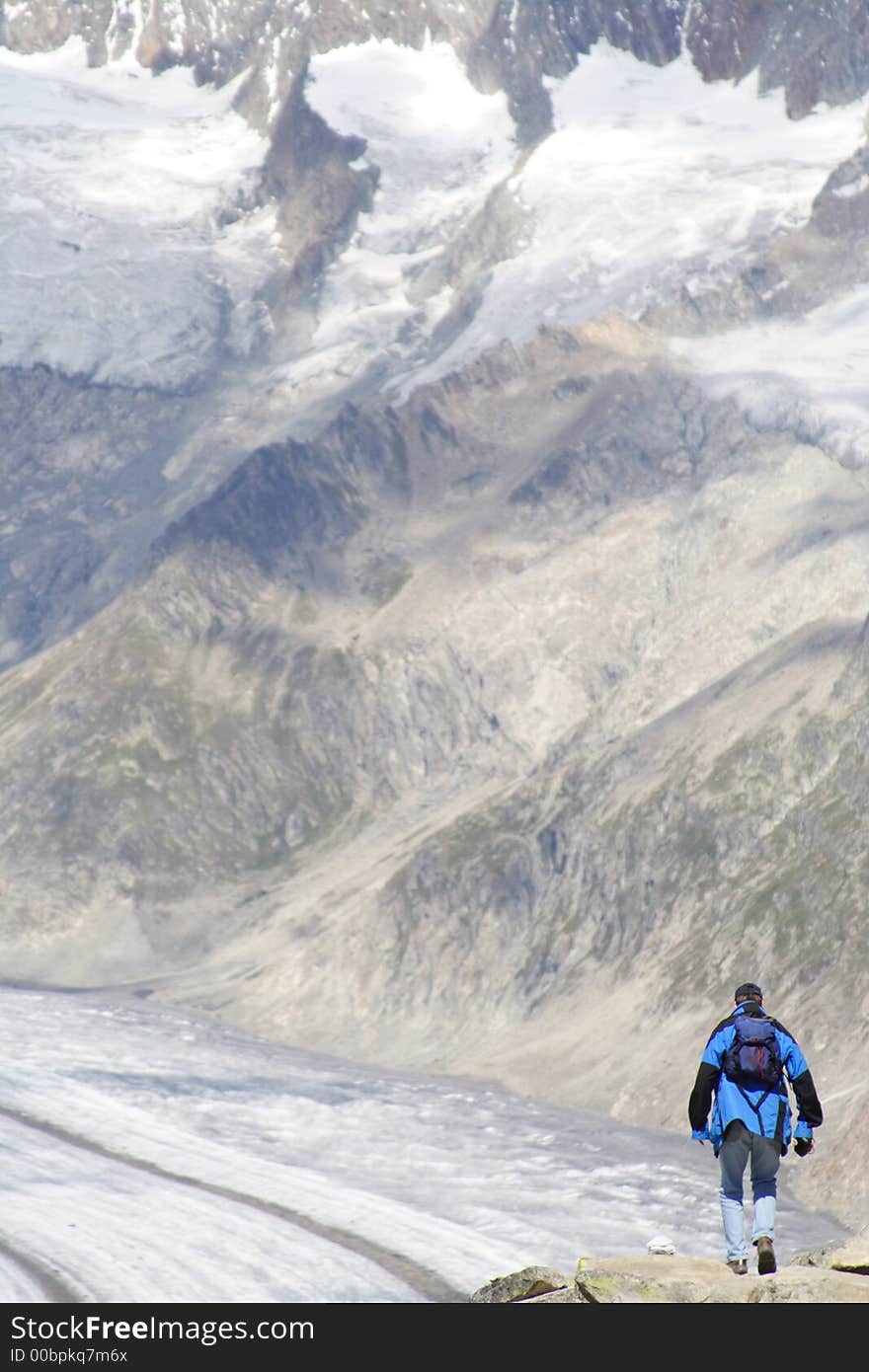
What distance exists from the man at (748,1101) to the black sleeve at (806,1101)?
0.14 feet

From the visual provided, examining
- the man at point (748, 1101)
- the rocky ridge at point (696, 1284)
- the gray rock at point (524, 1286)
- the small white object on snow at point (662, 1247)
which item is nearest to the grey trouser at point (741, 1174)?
the man at point (748, 1101)

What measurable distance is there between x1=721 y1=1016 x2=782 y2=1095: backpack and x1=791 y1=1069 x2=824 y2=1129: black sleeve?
35cm

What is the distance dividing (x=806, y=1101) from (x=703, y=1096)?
1218 mm

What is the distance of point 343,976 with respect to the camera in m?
132

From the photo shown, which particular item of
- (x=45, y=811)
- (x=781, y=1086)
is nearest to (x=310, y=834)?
(x=45, y=811)

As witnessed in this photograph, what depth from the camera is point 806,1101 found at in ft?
79.0

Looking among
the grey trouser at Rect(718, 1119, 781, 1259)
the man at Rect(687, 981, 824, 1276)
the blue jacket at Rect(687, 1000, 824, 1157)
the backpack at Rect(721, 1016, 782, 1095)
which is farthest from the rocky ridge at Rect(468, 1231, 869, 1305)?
the backpack at Rect(721, 1016, 782, 1095)

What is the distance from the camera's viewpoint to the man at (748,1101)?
24609 mm

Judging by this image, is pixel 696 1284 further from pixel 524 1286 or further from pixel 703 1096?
pixel 524 1286

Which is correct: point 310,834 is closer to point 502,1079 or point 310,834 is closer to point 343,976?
point 343,976

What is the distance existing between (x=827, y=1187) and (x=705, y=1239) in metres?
5.91

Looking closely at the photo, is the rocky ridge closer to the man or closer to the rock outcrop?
the rock outcrop

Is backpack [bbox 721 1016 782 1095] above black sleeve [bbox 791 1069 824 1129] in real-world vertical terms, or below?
above

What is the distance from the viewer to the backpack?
24641 millimetres
